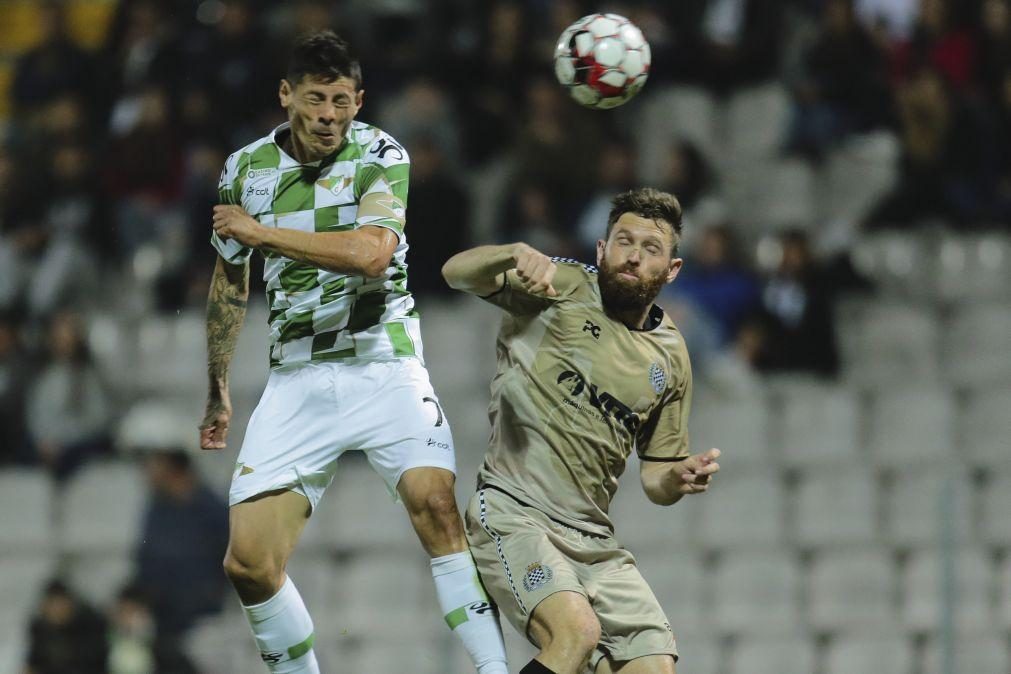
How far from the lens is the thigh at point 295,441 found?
5.29m

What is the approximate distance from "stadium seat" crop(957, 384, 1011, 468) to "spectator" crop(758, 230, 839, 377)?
2.80 feet

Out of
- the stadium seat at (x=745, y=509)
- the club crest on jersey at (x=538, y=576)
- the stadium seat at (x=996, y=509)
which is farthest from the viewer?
the stadium seat at (x=745, y=509)

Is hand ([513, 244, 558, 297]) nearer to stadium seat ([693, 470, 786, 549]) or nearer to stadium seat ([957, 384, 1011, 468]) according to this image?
stadium seat ([693, 470, 786, 549])

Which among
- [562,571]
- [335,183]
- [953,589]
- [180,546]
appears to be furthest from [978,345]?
[335,183]

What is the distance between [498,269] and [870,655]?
4115mm

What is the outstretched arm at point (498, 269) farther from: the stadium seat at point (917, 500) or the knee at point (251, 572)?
the stadium seat at point (917, 500)

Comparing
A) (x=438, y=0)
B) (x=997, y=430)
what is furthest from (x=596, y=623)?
(x=438, y=0)

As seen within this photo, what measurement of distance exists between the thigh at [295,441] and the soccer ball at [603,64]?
141cm

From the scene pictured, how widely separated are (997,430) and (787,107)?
2889 millimetres

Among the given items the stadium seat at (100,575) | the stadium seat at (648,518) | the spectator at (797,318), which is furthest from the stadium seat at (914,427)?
the stadium seat at (100,575)

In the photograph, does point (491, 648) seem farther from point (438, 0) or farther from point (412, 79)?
point (438, 0)

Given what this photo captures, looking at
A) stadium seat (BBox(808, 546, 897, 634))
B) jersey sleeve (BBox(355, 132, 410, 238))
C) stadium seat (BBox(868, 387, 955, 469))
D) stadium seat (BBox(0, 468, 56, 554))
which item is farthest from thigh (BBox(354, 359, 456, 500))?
stadium seat (BBox(0, 468, 56, 554))

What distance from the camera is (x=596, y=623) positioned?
5074 mm

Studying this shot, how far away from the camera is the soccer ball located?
5.77 m
